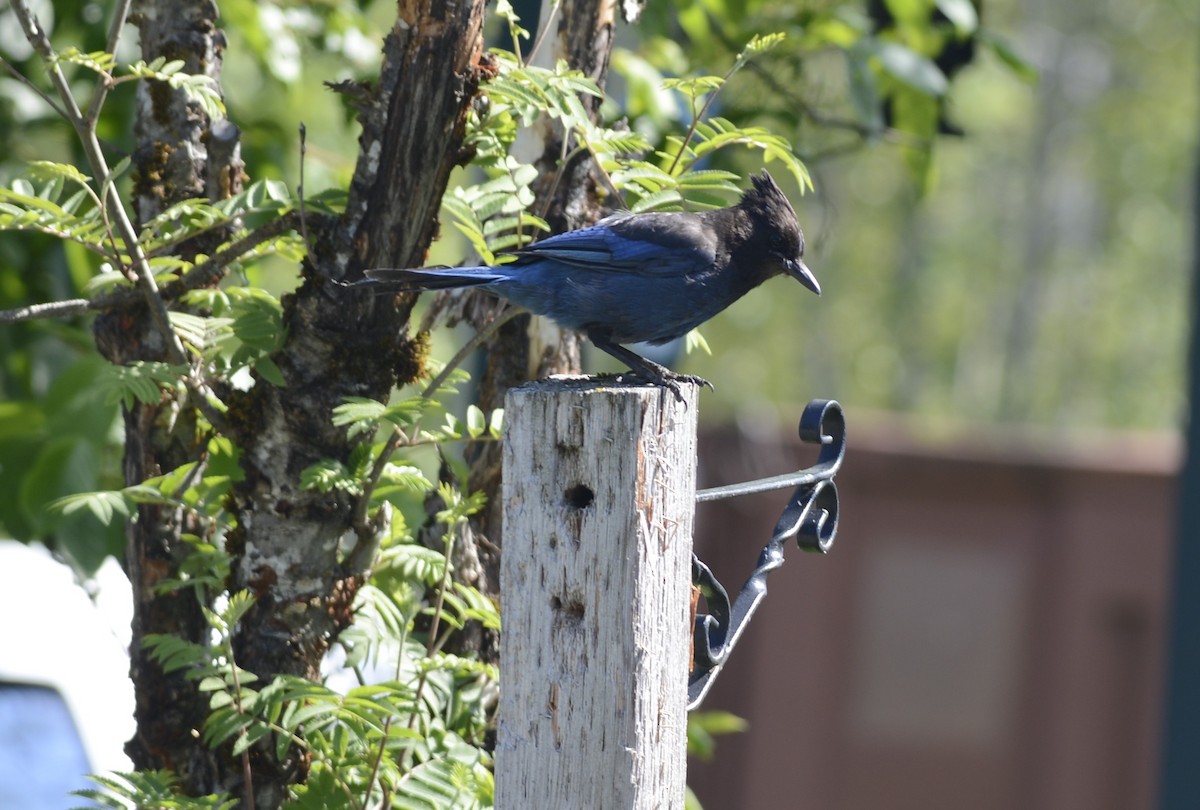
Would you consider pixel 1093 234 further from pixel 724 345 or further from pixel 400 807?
pixel 400 807

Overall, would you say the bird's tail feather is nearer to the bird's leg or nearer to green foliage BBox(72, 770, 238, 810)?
the bird's leg

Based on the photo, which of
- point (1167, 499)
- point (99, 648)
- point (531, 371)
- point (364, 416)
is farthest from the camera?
point (1167, 499)

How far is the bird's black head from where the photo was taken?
3.01 meters

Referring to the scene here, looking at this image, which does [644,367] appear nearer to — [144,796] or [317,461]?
[317,461]

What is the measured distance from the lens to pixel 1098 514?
8.30 meters

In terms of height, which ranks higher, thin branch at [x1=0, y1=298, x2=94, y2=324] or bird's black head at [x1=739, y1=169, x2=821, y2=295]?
bird's black head at [x1=739, y1=169, x2=821, y2=295]

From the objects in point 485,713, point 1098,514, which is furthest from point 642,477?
point 1098,514

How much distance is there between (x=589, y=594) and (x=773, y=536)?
2.27ft

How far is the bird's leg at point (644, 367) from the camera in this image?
2.29m

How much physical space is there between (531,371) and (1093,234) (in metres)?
28.3

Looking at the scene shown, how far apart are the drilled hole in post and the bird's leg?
0.76 ft

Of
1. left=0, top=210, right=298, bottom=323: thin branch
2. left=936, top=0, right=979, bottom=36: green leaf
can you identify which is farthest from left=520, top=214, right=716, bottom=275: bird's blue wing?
left=936, top=0, right=979, bottom=36: green leaf

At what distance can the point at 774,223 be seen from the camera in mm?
3014

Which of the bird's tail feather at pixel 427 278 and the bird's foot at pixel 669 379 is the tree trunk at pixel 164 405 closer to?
the bird's tail feather at pixel 427 278
